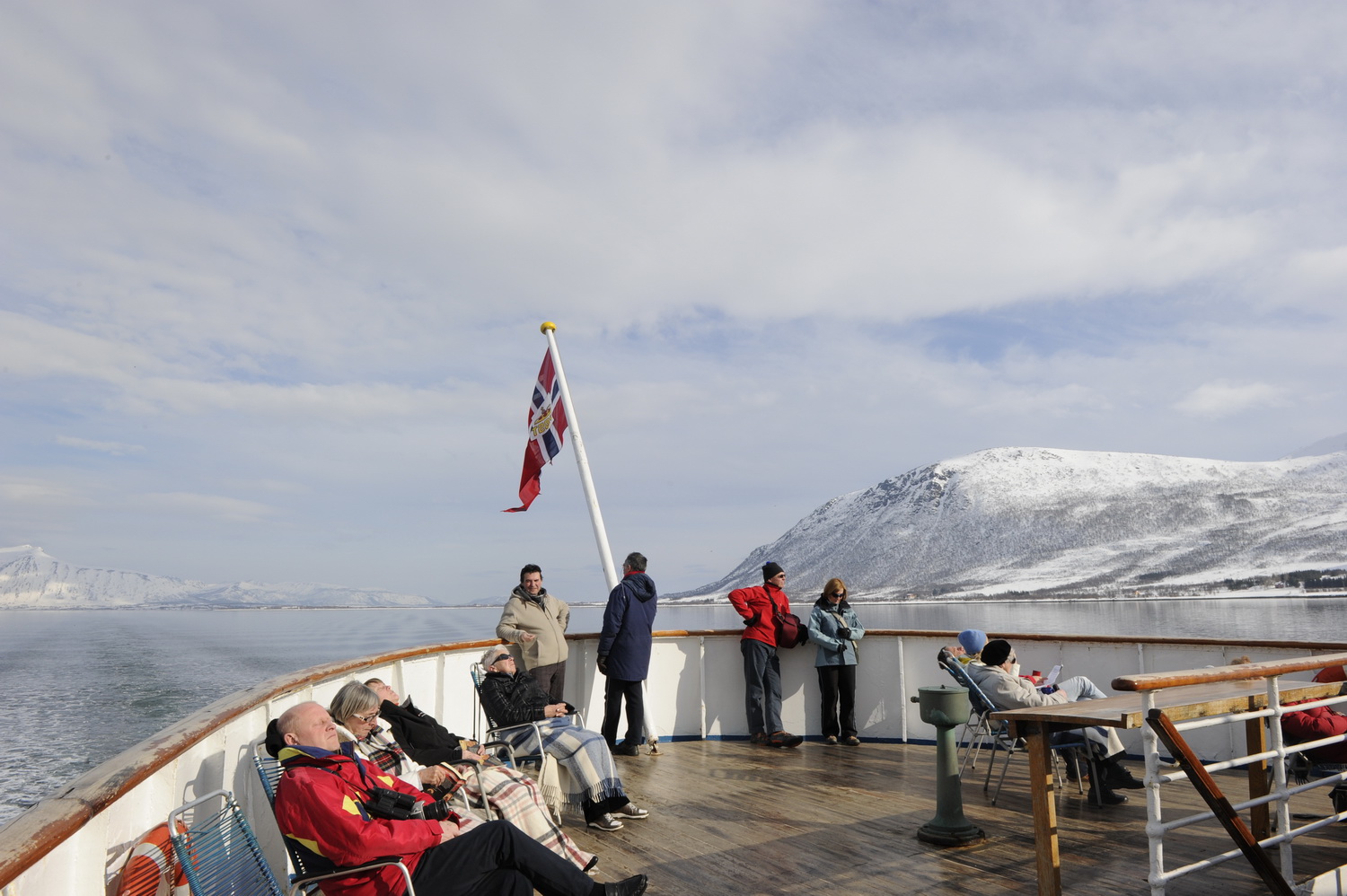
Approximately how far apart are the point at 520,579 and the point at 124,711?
23.8 metres

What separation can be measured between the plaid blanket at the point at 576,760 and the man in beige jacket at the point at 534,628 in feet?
3.56

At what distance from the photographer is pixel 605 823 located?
427cm

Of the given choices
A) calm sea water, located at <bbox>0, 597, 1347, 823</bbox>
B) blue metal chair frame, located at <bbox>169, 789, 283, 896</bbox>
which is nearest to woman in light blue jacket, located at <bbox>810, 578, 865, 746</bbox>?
blue metal chair frame, located at <bbox>169, 789, 283, 896</bbox>

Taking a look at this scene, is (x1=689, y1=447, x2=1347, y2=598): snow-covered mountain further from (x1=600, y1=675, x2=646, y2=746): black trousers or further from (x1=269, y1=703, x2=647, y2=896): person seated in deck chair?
(x1=269, y1=703, x2=647, y2=896): person seated in deck chair

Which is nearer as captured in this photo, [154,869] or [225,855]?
[154,869]

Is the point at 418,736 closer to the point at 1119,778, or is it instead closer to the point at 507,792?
the point at 507,792

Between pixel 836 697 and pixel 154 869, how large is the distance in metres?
5.32

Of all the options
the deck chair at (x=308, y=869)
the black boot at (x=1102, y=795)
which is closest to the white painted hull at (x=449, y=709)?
the deck chair at (x=308, y=869)

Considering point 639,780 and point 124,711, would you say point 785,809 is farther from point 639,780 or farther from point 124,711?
point 124,711

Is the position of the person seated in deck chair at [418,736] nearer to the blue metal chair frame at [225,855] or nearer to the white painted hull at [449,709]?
the white painted hull at [449,709]

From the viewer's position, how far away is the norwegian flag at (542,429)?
7188mm

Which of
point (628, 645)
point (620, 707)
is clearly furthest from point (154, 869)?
point (620, 707)

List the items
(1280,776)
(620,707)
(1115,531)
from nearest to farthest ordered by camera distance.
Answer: (1280,776) → (620,707) → (1115,531)

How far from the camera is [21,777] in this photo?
15.7 meters
